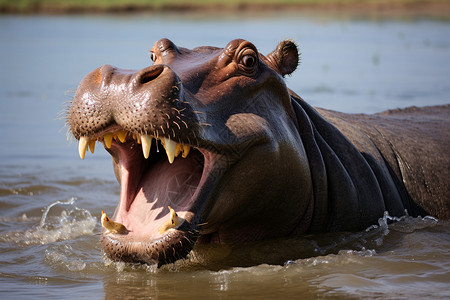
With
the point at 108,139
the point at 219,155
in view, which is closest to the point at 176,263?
the point at 219,155

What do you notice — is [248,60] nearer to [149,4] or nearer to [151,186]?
[151,186]

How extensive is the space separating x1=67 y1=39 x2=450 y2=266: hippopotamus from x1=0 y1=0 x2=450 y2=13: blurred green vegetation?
42.5 meters

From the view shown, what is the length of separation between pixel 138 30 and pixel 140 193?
94.8 ft

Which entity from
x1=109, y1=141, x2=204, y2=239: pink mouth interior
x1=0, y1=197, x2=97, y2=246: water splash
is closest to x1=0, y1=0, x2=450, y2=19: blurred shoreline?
x1=0, y1=197, x2=97, y2=246: water splash

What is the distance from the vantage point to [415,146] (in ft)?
20.1

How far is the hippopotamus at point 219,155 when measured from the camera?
3.98m

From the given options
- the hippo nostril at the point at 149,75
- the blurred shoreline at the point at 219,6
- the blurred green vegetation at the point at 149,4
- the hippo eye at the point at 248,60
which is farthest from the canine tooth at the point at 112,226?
the blurred green vegetation at the point at 149,4

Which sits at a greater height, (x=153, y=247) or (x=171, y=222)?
(x=171, y=222)

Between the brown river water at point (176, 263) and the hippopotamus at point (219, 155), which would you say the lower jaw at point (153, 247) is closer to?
the hippopotamus at point (219, 155)

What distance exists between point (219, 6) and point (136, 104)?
1915 inches

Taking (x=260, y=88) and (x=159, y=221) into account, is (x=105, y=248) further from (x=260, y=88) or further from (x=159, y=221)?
(x=260, y=88)

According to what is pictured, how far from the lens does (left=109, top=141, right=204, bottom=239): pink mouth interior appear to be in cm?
421

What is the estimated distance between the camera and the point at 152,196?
173 inches

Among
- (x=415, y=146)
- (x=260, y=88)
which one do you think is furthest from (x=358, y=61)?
(x=260, y=88)
